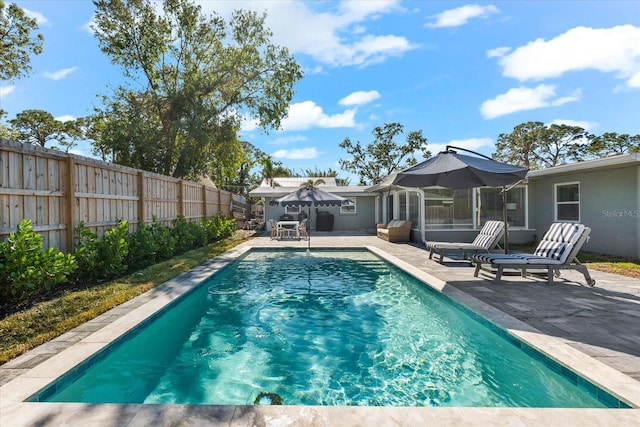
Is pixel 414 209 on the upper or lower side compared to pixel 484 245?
upper

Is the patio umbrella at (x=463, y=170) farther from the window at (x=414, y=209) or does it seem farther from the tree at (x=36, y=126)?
the tree at (x=36, y=126)

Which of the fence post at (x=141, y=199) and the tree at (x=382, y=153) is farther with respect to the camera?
the tree at (x=382, y=153)

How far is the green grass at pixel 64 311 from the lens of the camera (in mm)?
3318

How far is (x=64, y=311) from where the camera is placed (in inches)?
167

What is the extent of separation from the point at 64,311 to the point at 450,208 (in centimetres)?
1179

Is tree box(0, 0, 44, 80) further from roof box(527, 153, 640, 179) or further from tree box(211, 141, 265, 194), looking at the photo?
tree box(211, 141, 265, 194)

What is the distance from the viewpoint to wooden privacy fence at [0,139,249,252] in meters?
4.73

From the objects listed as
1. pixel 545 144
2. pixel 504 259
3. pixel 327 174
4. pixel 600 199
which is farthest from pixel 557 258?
pixel 545 144

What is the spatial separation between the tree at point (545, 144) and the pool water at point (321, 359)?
3805cm

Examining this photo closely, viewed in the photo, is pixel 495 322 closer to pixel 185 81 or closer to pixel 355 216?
pixel 185 81

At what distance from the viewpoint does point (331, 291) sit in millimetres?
6383

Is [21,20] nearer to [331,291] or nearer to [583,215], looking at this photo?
[331,291]

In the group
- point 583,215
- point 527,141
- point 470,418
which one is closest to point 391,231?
point 583,215

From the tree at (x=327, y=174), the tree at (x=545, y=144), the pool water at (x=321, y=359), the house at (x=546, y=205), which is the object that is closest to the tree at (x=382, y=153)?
the tree at (x=327, y=174)
